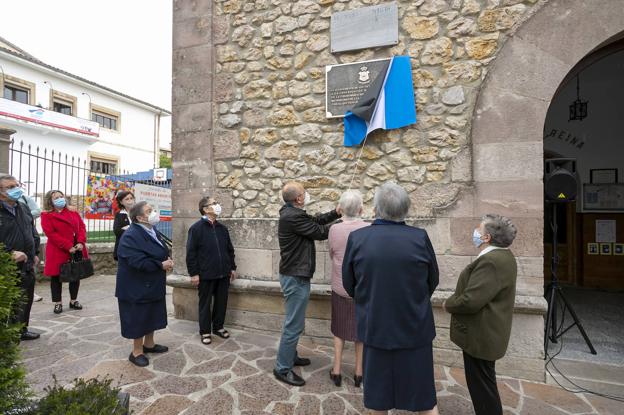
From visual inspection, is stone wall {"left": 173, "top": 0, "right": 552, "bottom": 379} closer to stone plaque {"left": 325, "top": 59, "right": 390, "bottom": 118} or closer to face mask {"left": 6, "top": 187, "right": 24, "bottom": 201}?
stone plaque {"left": 325, "top": 59, "right": 390, "bottom": 118}

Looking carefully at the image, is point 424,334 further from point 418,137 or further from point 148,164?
point 148,164

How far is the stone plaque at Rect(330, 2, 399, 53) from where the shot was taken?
147 inches

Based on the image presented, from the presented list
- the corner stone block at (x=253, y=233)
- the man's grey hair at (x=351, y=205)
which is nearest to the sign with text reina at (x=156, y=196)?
the corner stone block at (x=253, y=233)

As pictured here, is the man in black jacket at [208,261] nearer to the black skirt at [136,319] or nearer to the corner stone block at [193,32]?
the black skirt at [136,319]

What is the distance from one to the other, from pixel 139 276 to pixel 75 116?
20.6 meters

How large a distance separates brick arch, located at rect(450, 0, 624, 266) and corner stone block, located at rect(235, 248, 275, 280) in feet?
6.93

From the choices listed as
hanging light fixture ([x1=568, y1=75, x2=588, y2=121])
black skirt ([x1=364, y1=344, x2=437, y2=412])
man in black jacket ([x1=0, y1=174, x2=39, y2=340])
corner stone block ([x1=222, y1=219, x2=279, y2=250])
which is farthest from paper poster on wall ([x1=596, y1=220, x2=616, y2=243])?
man in black jacket ([x1=0, y1=174, x2=39, y2=340])

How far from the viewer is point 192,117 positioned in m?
4.54

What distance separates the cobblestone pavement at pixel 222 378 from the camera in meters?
2.71

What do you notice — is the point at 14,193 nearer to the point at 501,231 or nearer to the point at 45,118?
the point at 501,231

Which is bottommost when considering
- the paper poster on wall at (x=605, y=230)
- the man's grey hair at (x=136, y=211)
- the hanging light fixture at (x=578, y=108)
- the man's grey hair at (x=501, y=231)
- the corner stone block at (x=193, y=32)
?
the paper poster on wall at (x=605, y=230)

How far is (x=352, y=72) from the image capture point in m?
3.94

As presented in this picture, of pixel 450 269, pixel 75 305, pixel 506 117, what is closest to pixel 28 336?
pixel 75 305

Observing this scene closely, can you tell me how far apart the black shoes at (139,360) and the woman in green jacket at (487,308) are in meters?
2.81
